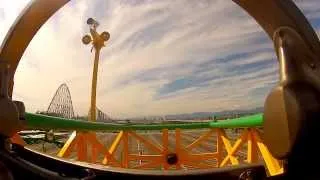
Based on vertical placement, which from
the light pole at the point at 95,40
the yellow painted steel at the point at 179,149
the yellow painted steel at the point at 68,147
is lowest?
the yellow painted steel at the point at 179,149

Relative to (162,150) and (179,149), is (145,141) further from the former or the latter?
(179,149)

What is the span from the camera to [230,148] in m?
4.70

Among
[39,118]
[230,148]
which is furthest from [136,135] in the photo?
[39,118]

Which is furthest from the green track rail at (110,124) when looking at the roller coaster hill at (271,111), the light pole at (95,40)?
the light pole at (95,40)

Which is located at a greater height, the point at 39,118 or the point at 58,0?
the point at 58,0

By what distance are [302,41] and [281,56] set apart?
0.07m

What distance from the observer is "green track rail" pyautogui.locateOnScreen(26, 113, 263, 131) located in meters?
2.55

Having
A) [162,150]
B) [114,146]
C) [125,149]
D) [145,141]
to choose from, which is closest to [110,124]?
[114,146]

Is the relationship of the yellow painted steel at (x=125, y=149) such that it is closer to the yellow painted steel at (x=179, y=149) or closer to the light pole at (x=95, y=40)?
the yellow painted steel at (x=179, y=149)

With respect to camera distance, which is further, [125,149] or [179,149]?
[179,149]

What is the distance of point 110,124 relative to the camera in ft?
16.0

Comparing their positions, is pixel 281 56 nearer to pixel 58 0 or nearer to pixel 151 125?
pixel 58 0

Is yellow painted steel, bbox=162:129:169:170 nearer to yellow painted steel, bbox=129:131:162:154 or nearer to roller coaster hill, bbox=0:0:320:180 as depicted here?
yellow painted steel, bbox=129:131:162:154

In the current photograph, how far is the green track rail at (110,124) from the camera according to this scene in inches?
100
